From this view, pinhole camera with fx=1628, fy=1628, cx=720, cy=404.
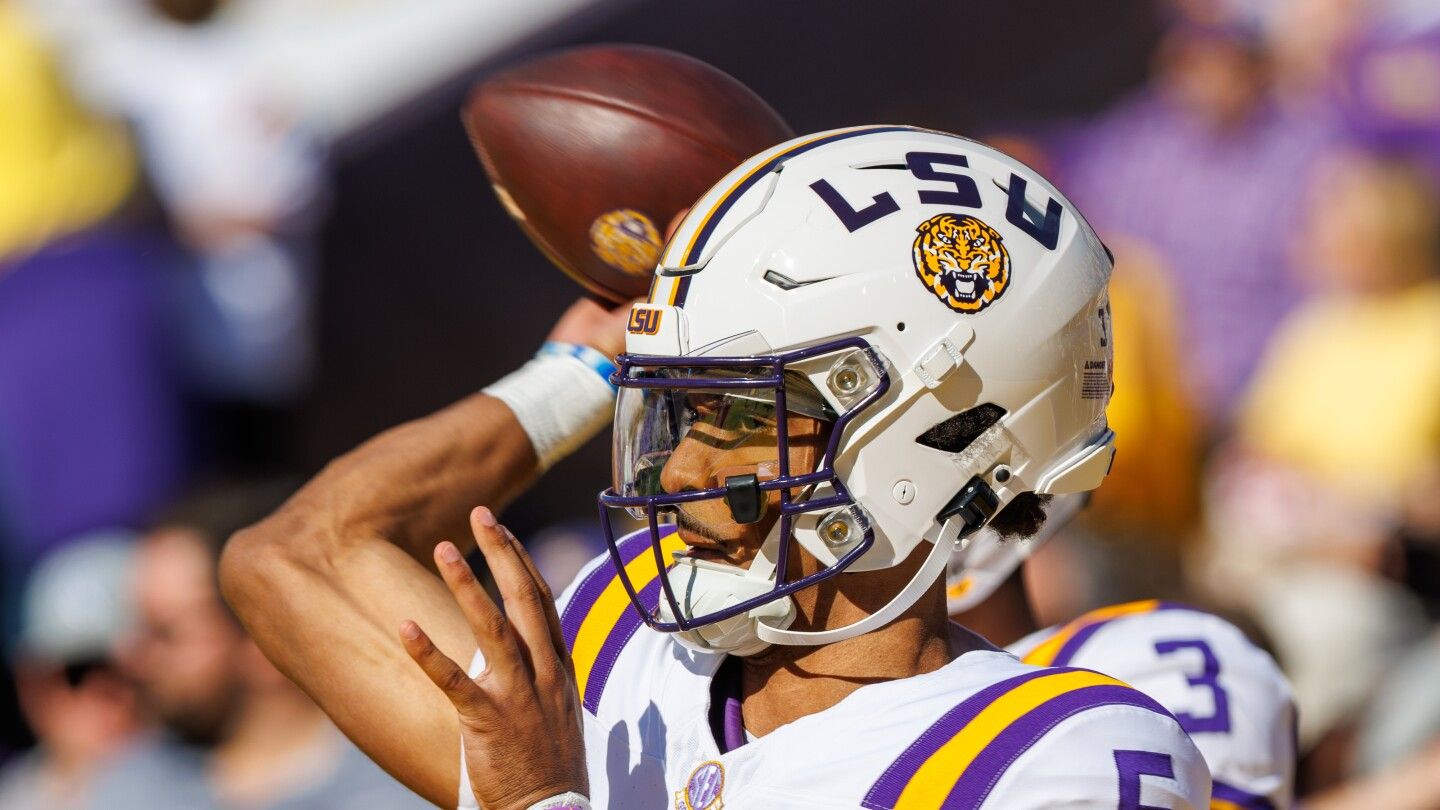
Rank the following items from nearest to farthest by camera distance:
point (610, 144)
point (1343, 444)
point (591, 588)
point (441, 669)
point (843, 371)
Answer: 1. point (441, 669)
2. point (843, 371)
3. point (591, 588)
4. point (610, 144)
5. point (1343, 444)

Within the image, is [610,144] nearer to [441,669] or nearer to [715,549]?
[715,549]

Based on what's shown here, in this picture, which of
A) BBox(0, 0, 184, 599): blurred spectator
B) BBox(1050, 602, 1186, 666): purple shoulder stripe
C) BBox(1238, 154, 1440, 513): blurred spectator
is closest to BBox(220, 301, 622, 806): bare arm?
BBox(1050, 602, 1186, 666): purple shoulder stripe

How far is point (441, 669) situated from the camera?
1.59 metres

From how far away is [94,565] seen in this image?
496 cm

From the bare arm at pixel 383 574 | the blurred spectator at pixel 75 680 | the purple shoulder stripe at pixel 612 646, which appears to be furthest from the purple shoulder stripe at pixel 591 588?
the blurred spectator at pixel 75 680

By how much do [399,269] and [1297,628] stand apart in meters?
3.43

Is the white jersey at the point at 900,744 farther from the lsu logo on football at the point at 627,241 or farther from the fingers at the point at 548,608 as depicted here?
the lsu logo on football at the point at 627,241

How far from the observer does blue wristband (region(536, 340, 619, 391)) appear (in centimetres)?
224

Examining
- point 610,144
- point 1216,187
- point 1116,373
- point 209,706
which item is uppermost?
point 610,144

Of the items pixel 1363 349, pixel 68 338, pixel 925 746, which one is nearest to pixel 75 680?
pixel 68 338

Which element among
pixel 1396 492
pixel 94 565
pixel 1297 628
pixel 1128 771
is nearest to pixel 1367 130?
pixel 1396 492

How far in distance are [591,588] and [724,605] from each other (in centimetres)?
39

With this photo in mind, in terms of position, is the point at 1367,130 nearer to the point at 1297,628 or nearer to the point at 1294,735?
the point at 1297,628

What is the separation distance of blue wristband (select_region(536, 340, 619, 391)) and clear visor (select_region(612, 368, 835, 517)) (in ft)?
1.08
